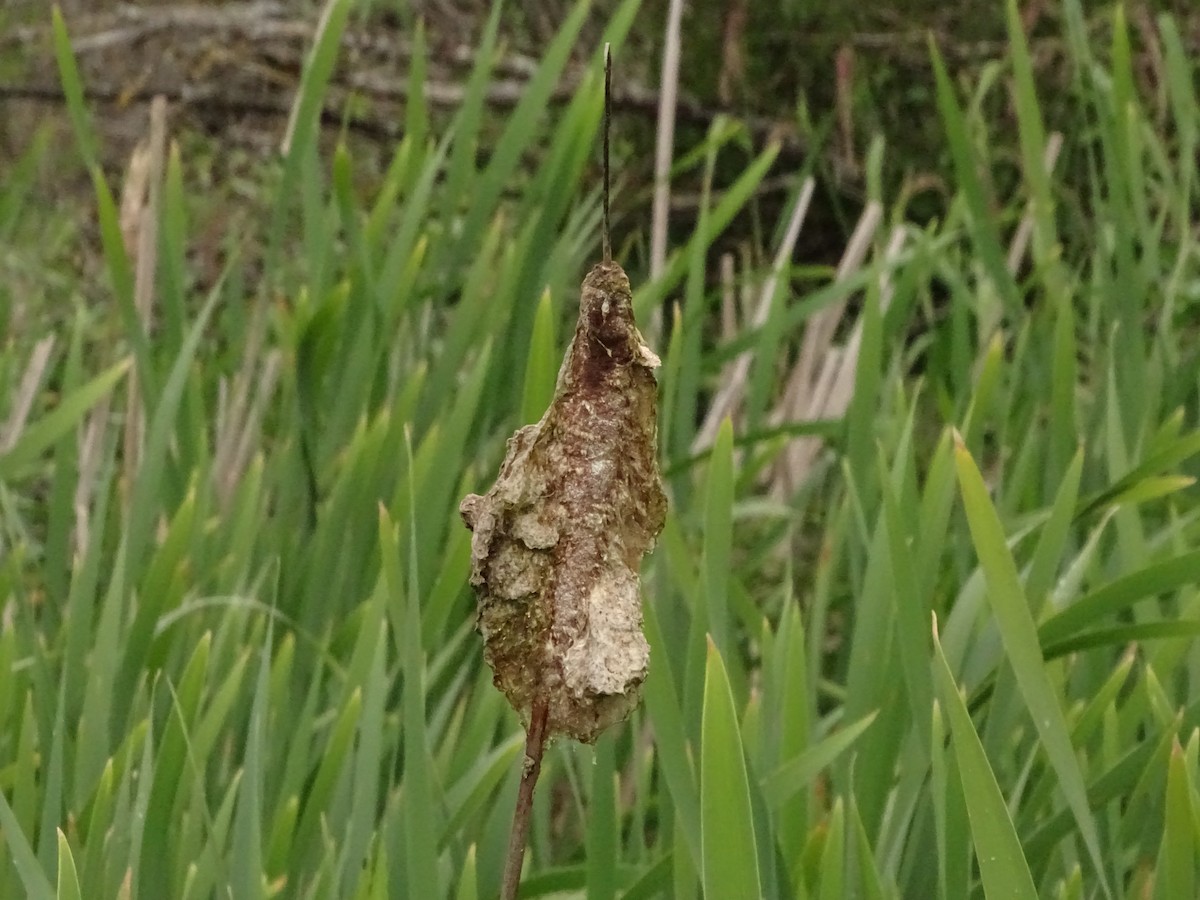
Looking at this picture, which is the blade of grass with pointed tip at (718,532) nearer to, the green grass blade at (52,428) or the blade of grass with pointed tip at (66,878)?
the blade of grass with pointed tip at (66,878)

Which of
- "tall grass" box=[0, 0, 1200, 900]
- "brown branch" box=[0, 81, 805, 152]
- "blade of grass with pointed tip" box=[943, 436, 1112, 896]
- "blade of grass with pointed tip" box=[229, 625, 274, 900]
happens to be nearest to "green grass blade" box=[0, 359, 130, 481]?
"tall grass" box=[0, 0, 1200, 900]

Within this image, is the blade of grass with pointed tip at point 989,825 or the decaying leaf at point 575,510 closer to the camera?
the decaying leaf at point 575,510

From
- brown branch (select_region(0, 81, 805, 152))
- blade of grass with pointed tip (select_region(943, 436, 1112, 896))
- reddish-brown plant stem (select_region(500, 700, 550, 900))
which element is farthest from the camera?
brown branch (select_region(0, 81, 805, 152))

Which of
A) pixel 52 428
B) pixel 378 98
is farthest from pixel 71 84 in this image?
pixel 378 98

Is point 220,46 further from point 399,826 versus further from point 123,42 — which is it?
point 399,826

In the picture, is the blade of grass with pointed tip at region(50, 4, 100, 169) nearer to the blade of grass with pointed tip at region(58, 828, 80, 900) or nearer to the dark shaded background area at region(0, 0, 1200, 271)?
the blade of grass with pointed tip at region(58, 828, 80, 900)

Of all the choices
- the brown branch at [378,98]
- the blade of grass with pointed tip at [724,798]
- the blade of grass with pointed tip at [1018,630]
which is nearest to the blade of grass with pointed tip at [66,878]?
the blade of grass with pointed tip at [724,798]
